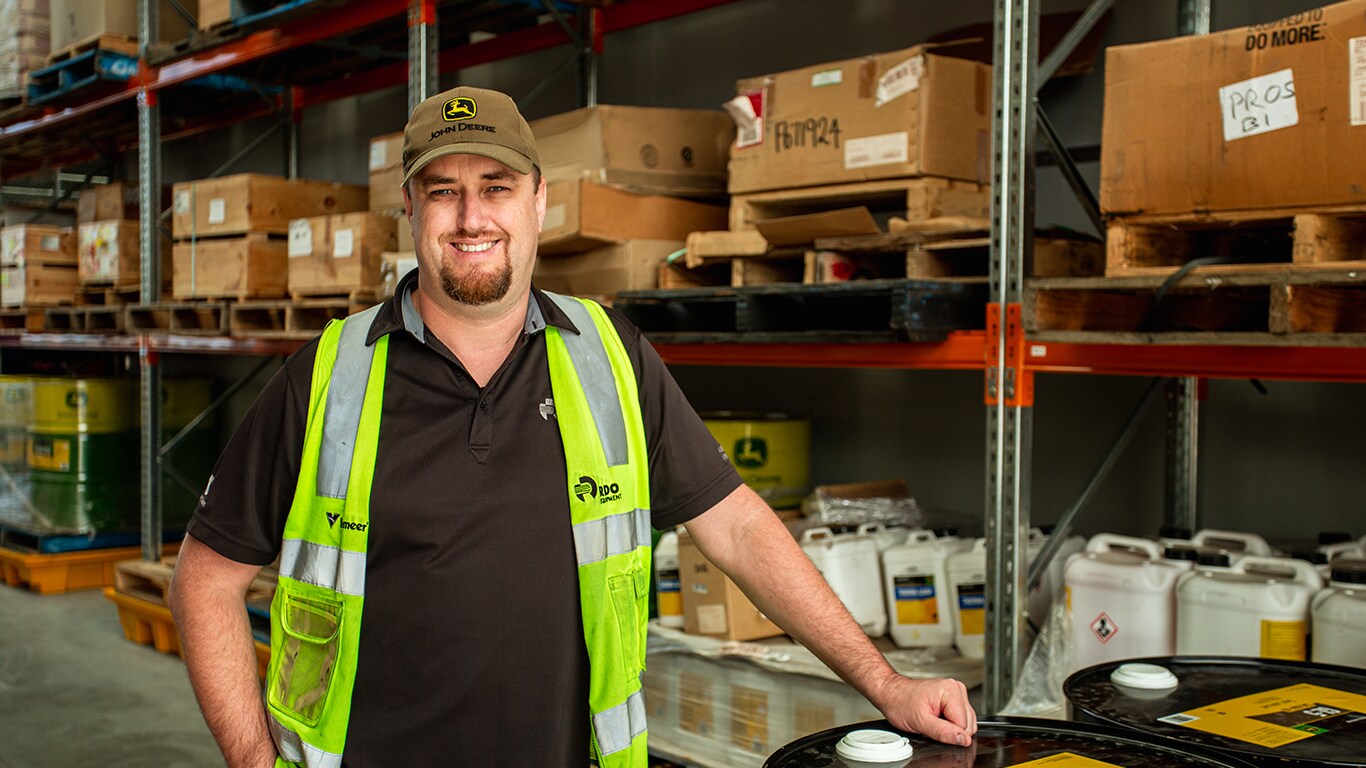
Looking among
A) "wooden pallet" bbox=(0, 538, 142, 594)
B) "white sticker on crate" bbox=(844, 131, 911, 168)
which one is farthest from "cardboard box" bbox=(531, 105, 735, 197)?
"wooden pallet" bbox=(0, 538, 142, 594)

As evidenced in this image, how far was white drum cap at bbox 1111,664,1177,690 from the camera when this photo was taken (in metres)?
2.48

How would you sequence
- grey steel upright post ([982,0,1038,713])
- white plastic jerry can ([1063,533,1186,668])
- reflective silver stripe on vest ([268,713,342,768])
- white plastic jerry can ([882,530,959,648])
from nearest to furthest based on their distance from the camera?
1. reflective silver stripe on vest ([268,713,342,768])
2. white plastic jerry can ([1063,533,1186,668])
3. grey steel upright post ([982,0,1038,713])
4. white plastic jerry can ([882,530,959,648])

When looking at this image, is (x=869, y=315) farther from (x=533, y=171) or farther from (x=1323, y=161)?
(x=533, y=171)

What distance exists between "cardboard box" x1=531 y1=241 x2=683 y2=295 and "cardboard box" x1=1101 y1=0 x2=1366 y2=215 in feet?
7.03

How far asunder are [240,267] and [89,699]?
248 centimetres

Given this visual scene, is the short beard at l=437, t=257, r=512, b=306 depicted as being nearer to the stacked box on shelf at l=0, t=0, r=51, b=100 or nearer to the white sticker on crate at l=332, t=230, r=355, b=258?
the white sticker on crate at l=332, t=230, r=355, b=258

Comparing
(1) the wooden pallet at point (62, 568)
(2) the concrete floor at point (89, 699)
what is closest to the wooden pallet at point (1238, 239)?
(2) the concrete floor at point (89, 699)

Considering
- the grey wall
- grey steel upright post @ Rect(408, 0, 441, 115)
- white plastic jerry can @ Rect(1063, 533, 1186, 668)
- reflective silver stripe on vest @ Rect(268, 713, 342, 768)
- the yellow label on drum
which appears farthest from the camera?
grey steel upright post @ Rect(408, 0, 441, 115)

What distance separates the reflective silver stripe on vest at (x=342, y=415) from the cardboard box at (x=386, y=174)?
4.26m

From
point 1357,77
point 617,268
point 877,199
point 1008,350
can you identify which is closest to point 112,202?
point 617,268

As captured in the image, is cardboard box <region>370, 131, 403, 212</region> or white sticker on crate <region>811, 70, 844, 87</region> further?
cardboard box <region>370, 131, 403, 212</region>

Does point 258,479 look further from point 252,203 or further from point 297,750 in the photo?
point 252,203

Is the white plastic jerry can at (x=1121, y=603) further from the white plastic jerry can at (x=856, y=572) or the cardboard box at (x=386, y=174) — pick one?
the cardboard box at (x=386, y=174)

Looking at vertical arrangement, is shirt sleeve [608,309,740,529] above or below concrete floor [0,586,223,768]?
above
